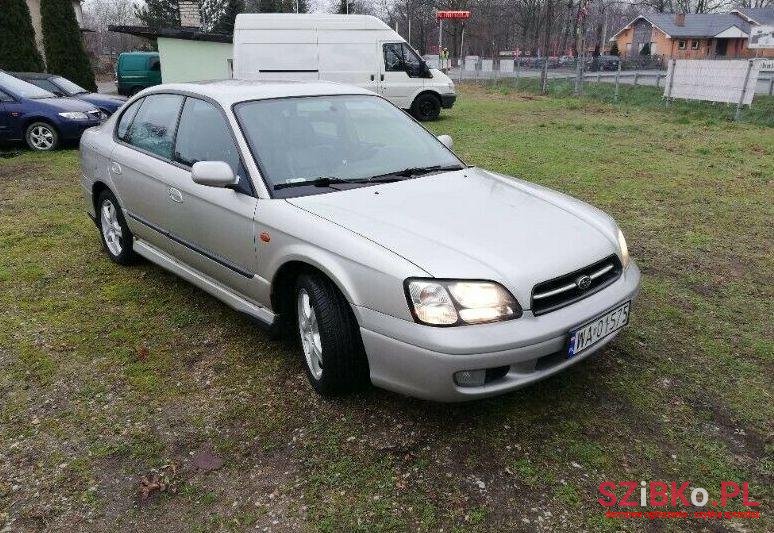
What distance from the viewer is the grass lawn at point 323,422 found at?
94.3 inches

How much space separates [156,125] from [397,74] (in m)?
10.7

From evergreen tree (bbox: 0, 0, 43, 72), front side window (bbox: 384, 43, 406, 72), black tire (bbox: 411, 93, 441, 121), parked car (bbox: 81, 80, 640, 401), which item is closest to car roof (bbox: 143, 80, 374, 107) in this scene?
parked car (bbox: 81, 80, 640, 401)

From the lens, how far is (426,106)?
1471 centimetres

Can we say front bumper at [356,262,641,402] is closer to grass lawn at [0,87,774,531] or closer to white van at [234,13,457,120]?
grass lawn at [0,87,774,531]

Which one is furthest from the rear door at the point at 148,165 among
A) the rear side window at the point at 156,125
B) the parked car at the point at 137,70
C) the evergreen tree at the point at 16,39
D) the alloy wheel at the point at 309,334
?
the parked car at the point at 137,70

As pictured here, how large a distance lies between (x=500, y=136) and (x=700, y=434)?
33.0 ft

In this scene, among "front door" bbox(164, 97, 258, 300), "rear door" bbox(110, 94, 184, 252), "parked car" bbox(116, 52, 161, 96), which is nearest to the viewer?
"front door" bbox(164, 97, 258, 300)

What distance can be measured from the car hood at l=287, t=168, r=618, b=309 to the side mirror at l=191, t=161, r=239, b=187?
16.4 inches

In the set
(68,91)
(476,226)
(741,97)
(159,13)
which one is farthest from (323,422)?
(159,13)

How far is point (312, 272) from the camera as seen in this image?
9.88 feet

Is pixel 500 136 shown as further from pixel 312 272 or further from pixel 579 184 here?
pixel 312 272

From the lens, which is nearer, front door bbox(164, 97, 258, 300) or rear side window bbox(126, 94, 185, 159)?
front door bbox(164, 97, 258, 300)

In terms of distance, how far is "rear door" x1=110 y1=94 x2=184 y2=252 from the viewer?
3.99m

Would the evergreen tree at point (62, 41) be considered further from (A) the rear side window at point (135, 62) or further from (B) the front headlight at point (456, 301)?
(B) the front headlight at point (456, 301)
